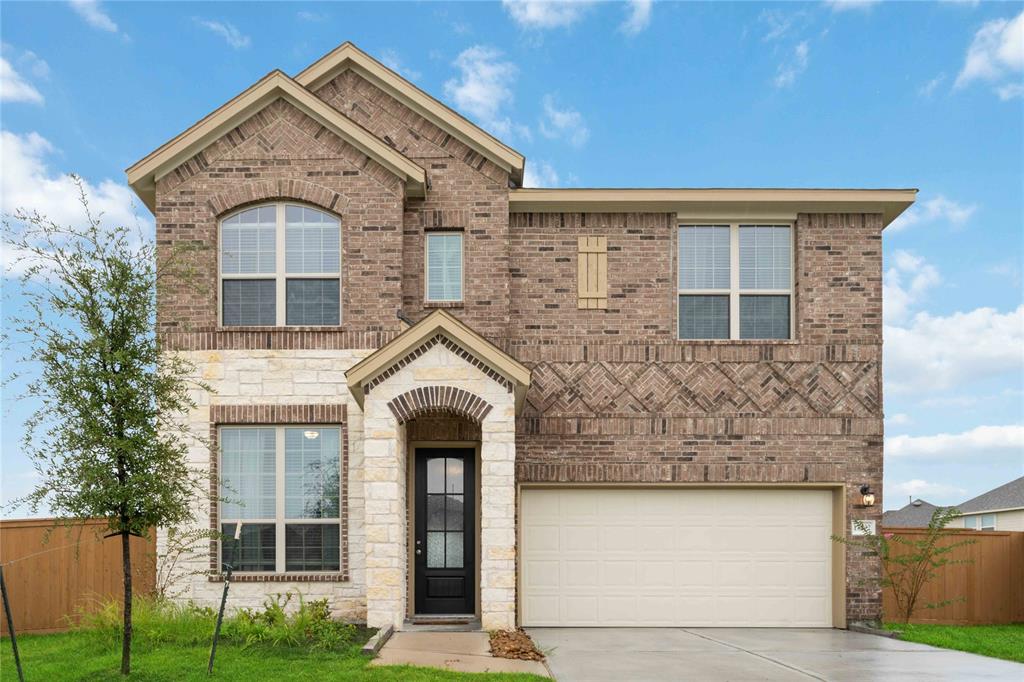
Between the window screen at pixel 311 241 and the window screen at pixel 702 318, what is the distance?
17.3ft

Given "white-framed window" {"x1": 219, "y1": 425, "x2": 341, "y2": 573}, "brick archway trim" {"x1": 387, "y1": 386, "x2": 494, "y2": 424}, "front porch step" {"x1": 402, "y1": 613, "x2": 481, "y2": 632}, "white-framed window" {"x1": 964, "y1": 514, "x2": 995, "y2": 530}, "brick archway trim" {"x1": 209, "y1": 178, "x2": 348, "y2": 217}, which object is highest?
"brick archway trim" {"x1": 209, "y1": 178, "x2": 348, "y2": 217}

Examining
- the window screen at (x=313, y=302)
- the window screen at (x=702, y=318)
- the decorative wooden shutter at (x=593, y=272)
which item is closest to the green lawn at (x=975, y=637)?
the window screen at (x=702, y=318)

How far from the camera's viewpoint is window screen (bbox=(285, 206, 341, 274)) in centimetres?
1248

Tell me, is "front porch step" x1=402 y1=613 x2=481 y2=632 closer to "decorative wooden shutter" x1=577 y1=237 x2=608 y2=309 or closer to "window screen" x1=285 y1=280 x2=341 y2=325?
"window screen" x1=285 y1=280 x2=341 y2=325

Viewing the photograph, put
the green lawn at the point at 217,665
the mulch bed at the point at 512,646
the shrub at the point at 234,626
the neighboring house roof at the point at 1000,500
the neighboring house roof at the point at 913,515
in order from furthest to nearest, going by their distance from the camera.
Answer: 1. the neighboring house roof at the point at 913,515
2. the neighboring house roof at the point at 1000,500
3. the shrub at the point at 234,626
4. the mulch bed at the point at 512,646
5. the green lawn at the point at 217,665

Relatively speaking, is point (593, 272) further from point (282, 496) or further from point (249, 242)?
point (282, 496)

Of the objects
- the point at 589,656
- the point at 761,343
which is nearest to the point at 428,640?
the point at 589,656

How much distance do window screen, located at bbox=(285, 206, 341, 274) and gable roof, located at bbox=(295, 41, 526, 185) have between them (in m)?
2.21

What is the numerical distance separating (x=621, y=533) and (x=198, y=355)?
6.75m

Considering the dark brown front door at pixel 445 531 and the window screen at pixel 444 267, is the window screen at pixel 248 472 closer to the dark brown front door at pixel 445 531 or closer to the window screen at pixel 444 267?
the dark brown front door at pixel 445 531

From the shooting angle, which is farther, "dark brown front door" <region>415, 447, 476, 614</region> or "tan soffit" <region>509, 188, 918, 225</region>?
"tan soffit" <region>509, 188, 918, 225</region>

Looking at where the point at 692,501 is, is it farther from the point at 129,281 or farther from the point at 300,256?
the point at 129,281

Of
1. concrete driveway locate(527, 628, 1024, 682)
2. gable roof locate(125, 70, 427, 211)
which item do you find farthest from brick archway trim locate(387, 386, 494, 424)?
gable roof locate(125, 70, 427, 211)

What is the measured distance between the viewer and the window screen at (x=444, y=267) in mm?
12922
